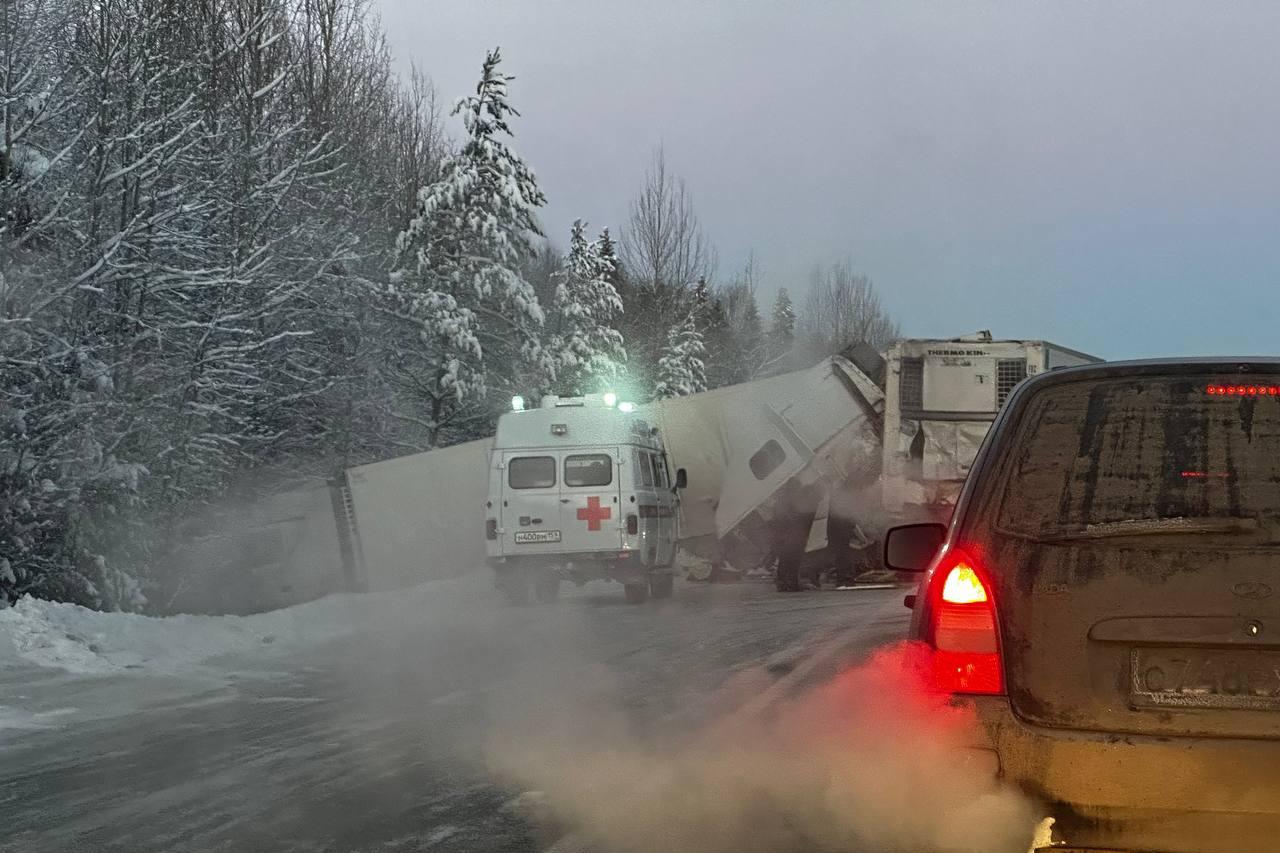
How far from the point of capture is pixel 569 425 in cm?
1911

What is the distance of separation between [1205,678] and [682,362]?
5381cm

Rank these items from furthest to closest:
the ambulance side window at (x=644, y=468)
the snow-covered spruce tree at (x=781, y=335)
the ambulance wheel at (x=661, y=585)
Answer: the snow-covered spruce tree at (x=781, y=335), the ambulance wheel at (x=661, y=585), the ambulance side window at (x=644, y=468)

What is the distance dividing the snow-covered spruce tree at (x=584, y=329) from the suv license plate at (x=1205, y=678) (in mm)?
32718

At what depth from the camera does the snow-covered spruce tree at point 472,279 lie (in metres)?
31.5

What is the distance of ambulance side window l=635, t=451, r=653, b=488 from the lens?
1939cm

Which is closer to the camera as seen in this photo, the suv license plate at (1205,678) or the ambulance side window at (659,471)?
the suv license plate at (1205,678)

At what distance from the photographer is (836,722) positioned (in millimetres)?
7875

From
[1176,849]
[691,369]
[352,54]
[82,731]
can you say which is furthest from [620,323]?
[1176,849]

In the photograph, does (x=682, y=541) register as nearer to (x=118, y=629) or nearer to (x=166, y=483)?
(x=166, y=483)

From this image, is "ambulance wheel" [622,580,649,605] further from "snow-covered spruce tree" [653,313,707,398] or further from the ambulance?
"snow-covered spruce tree" [653,313,707,398]

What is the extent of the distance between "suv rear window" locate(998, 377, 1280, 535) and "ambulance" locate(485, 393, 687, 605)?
1462cm

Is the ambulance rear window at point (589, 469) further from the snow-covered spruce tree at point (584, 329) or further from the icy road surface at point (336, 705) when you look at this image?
the snow-covered spruce tree at point (584, 329)

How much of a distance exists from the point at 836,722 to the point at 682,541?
15303mm

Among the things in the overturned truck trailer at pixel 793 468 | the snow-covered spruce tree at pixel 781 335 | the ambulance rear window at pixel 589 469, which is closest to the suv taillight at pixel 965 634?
the ambulance rear window at pixel 589 469
